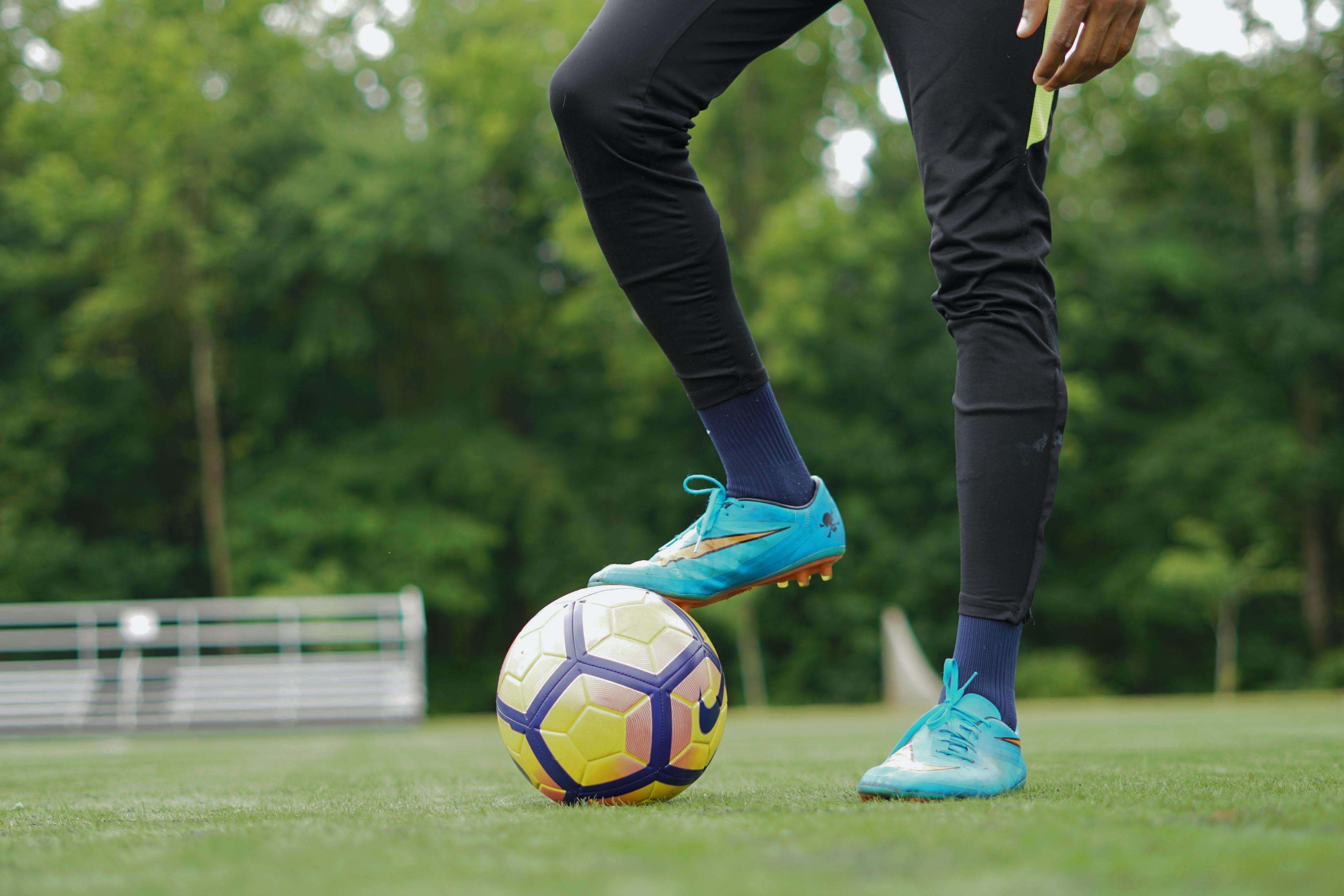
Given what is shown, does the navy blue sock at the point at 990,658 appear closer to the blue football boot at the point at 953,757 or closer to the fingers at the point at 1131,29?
the blue football boot at the point at 953,757

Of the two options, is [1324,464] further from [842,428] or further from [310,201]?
[310,201]

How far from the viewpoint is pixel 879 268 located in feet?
59.4

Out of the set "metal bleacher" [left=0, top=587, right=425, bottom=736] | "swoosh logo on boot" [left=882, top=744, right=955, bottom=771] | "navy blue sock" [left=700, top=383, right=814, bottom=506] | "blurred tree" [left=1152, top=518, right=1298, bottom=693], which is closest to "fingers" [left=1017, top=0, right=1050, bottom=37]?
"navy blue sock" [left=700, top=383, right=814, bottom=506]

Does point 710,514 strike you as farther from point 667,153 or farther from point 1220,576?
point 1220,576

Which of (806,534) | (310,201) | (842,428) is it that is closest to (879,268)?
(842,428)

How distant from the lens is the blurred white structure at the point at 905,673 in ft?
39.8

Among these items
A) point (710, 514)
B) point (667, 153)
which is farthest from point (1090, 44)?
point (710, 514)

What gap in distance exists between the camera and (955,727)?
5.74ft

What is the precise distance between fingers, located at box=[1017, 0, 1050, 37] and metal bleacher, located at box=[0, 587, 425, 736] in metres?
11.4

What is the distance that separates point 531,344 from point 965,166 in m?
19.0

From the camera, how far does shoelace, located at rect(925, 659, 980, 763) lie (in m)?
1.73

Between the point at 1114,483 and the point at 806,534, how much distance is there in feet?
62.9

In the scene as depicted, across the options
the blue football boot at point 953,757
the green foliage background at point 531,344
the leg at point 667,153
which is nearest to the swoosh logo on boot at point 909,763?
the blue football boot at point 953,757

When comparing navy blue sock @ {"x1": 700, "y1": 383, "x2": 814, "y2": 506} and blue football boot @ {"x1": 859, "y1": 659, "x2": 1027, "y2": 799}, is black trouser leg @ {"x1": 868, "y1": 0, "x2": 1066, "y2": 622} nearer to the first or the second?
blue football boot @ {"x1": 859, "y1": 659, "x2": 1027, "y2": 799}
